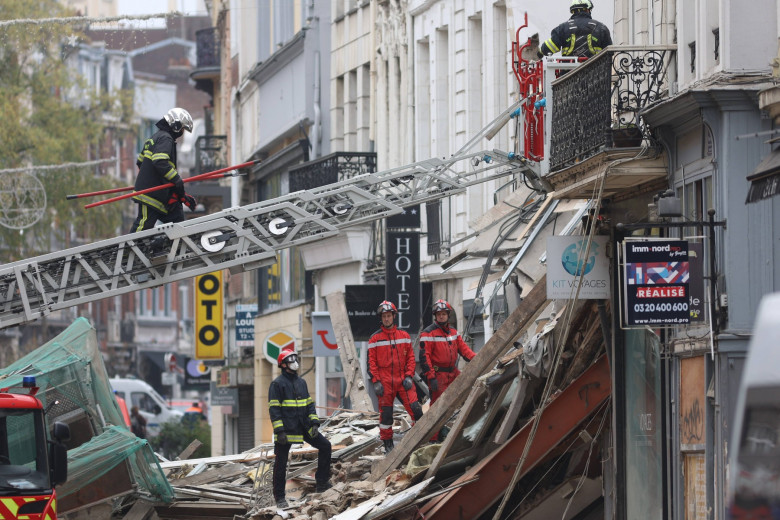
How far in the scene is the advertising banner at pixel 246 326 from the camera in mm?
45594

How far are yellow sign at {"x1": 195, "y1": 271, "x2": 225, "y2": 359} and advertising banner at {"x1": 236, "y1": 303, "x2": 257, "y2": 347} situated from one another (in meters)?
4.11

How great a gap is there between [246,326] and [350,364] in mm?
21284

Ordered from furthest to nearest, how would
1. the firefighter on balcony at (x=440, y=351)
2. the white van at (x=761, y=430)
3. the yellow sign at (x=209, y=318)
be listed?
the yellow sign at (x=209, y=318) < the firefighter on balcony at (x=440, y=351) < the white van at (x=761, y=430)

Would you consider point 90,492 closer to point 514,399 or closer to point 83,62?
point 514,399

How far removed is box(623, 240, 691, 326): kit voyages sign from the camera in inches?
563

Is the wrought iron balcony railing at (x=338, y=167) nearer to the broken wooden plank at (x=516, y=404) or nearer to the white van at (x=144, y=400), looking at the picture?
the broken wooden plank at (x=516, y=404)

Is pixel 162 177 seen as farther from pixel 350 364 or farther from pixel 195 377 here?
pixel 195 377

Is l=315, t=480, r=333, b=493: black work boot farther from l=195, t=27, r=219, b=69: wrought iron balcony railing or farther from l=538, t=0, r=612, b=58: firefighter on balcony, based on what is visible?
l=195, t=27, r=219, b=69: wrought iron balcony railing

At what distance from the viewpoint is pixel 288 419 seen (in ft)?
61.8

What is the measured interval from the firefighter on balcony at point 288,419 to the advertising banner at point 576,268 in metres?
3.32

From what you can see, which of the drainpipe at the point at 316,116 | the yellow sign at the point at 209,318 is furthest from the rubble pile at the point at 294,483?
the yellow sign at the point at 209,318

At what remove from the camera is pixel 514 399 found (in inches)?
698

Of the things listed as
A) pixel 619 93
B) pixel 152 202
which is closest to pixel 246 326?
pixel 152 202

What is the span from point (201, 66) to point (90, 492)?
37.0 m
